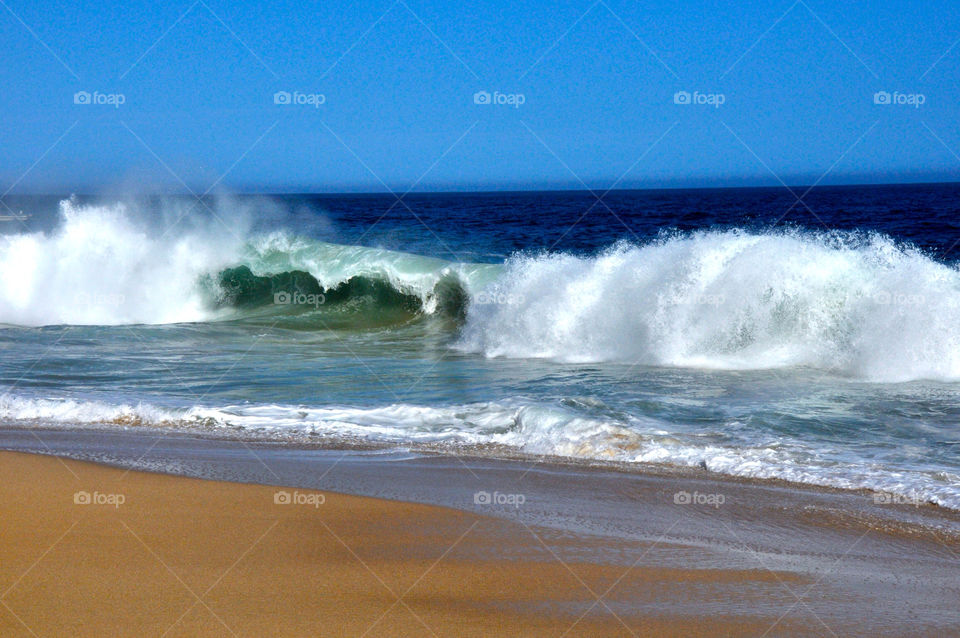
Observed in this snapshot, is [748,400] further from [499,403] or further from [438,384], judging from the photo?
[438,384]

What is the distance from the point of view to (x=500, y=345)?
12.6 meters

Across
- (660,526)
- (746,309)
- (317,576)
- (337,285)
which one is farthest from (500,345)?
(317,576)

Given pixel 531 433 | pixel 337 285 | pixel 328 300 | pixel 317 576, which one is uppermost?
pixel 337 285

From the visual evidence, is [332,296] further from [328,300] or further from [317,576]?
[317,576]

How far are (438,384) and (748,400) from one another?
314 cm

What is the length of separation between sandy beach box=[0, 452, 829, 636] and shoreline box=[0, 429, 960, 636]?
0.03 meters

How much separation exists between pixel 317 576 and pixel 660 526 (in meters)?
1.81

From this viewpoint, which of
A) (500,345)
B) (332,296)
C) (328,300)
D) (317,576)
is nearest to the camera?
(317,576)

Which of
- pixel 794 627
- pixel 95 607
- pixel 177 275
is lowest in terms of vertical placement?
pixel 794 627

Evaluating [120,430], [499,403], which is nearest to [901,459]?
[499,403]

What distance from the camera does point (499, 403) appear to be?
796 centimetres

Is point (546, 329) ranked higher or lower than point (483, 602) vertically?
higher

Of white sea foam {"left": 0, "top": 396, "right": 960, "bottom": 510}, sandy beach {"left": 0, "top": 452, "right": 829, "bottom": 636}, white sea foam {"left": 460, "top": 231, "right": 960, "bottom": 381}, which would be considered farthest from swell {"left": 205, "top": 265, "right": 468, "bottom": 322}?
sandy beach {"left": 0, "top": 452, "right": 829, "bottom": 636}

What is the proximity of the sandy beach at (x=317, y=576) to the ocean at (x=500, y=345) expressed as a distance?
182 cm
